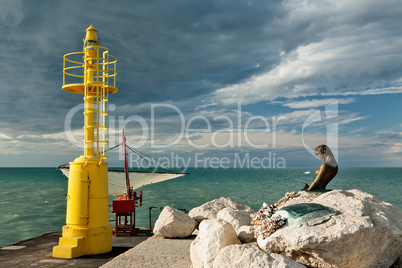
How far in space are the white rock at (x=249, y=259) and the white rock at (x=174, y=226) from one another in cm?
754

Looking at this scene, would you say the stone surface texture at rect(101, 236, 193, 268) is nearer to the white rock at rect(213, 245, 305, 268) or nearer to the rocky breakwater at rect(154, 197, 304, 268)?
the rocky breakwater at rect(154, 197, 304, 268)

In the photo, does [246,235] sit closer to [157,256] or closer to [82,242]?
[157,256]

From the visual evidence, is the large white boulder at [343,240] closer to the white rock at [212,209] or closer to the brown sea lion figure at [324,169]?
the brown sea lion figure at [324,169]

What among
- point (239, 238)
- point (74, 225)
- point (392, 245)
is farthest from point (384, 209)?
point (74, 225)

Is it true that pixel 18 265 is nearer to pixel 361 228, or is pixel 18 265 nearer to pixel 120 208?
pixel 120 208

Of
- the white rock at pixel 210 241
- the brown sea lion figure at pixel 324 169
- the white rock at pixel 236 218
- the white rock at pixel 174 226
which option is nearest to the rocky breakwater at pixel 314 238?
the white rock at pixel 210 241

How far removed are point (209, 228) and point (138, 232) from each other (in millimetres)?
9867

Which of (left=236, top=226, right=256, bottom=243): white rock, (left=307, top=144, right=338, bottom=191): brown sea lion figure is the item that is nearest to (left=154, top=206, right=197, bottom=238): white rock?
(left=236, top=226, right=256, bottom=243): white rock

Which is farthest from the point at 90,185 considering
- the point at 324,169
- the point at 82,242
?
the point at 324,169

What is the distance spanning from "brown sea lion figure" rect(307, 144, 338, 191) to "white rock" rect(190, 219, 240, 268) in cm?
419

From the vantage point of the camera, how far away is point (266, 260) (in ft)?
23.4

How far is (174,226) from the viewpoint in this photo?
48.7 ft

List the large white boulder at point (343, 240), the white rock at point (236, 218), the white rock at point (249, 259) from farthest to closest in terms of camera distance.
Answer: the white rock at point (236, 218), the large white boulder at point (343, 240), the white rock at point (249, 259)

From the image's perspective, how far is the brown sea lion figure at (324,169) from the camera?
40.2ft
